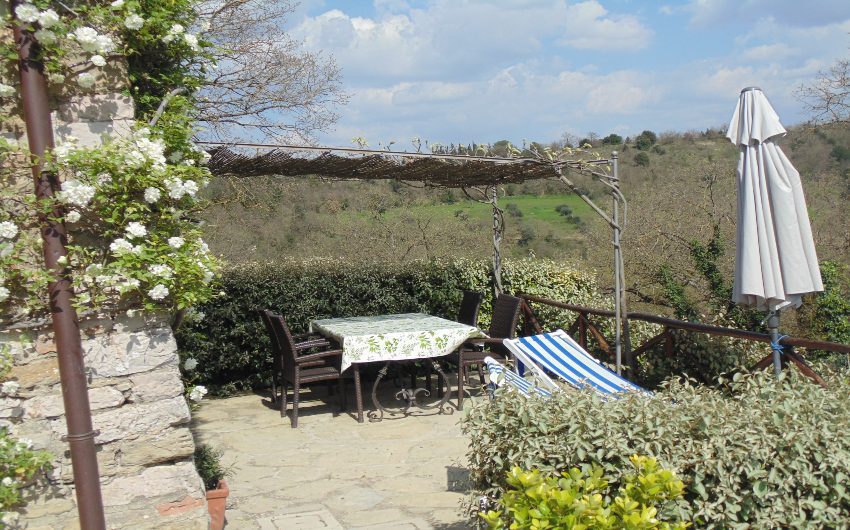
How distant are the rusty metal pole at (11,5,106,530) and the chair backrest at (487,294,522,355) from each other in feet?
13.5

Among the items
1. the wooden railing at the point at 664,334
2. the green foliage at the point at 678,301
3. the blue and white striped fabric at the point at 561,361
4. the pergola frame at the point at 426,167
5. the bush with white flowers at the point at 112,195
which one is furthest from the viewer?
the green foliage at the point at 678,301

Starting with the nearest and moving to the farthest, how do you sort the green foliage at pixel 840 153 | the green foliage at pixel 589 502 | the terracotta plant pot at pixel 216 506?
1. the green foliage at pixel 589 502
2. the terracotta plant pot at pixel 216 506
3. the green foliage at pixel 840 153

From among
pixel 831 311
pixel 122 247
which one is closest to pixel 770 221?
pixel 122 247

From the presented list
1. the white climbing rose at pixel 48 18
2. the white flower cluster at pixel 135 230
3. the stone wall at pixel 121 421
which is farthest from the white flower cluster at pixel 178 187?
the white climbing rose at pixel 48 18

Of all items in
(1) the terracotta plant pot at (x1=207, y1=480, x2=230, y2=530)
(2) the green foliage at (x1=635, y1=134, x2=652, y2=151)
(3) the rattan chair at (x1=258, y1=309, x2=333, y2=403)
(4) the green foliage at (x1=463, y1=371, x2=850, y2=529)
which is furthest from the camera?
(2) the green foliage at (x1=635, y1=134, x2=652, y2=151)

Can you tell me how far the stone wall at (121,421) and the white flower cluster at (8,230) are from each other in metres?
0.37

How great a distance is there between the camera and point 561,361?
518 centimetres

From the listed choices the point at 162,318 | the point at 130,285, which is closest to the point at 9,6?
the point at 130,285

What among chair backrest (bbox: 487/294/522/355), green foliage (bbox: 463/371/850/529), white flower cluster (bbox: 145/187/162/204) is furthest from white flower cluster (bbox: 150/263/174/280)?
chair backrest (bbox: 487/294/522/355)

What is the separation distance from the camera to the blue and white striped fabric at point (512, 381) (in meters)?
2.96

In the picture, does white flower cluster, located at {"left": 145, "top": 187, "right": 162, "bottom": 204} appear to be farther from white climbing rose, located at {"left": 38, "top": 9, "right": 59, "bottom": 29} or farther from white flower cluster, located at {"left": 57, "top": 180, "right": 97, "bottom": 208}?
white climbing rose, located at {"left": 38, "top": 9, "right": 59, "bottom": 29}

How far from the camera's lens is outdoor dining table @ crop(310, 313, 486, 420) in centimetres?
552

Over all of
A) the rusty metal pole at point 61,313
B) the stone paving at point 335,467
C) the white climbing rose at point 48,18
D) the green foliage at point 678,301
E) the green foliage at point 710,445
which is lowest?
the stone paving at point 335,467

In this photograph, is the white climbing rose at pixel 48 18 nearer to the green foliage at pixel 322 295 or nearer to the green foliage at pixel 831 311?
the green foliage at pixel 322 295
